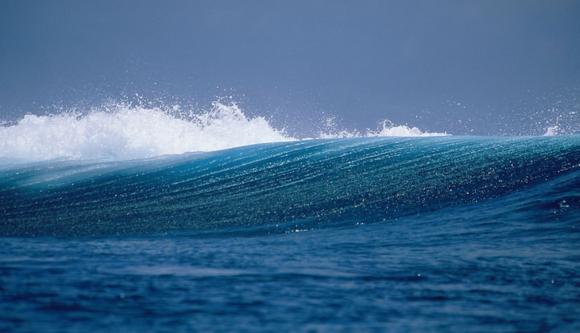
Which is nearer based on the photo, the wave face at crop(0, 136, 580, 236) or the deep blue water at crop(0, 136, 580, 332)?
the deep blue water at crop(0, 136, 580, 332)

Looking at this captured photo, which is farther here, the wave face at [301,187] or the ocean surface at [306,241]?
the wave face at [301,187]

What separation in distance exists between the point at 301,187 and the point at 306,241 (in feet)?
5.74

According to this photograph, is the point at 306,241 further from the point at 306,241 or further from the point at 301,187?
the point at 301,187

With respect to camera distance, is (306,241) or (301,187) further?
(301,187)

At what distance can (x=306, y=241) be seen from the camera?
2.41 m

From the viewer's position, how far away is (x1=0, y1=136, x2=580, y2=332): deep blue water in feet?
3.57

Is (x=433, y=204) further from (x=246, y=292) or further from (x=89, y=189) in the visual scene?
(x=89, y=189)

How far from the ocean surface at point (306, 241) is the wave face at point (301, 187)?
0.02 meters

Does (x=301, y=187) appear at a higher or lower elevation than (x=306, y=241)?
higher

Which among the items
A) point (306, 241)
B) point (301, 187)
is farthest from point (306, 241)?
point (301, 187)

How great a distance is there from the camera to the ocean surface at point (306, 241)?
1087 mm

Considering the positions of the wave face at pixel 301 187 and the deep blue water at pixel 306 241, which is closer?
the deep blue water at pixel 306 241

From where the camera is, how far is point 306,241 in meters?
2.41

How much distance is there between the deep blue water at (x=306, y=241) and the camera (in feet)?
3.57
